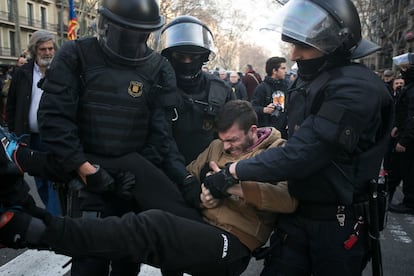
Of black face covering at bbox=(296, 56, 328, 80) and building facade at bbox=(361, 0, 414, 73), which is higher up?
building facade at bbox=(361, 0, 414, 73)

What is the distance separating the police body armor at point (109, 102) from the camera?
7.10ft

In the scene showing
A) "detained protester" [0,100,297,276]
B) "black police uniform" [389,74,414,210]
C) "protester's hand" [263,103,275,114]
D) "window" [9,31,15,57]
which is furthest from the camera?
"window" [9,31,15,57]

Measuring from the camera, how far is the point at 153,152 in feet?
7.87

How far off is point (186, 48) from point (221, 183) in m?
1.16

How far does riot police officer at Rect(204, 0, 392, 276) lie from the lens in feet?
5.78

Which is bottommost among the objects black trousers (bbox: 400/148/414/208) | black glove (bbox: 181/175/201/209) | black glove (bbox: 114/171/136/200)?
black trousers (bbox: 400/148/414/208)

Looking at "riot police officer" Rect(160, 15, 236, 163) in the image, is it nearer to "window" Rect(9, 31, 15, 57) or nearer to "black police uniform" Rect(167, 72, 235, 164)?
"black police uniform" Rect(167, 72, 235, 164)

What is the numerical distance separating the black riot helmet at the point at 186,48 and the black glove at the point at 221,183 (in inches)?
40.0

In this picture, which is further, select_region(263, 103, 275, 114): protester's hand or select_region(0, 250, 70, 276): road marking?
select_region(263, 103, 275, 114): protester's hand

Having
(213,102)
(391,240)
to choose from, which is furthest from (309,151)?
(391,240)

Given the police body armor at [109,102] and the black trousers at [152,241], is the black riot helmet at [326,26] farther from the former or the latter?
the black trousers at [152,241]

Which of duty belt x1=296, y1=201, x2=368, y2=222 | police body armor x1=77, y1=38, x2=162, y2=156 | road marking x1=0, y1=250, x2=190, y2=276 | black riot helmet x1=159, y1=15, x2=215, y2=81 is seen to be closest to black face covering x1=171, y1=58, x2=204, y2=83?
black riot helmet x1=159, y1=15, x2=215, y2=81

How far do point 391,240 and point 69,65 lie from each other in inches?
149

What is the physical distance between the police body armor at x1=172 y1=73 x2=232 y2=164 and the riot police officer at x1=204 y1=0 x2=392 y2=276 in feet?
2.70
